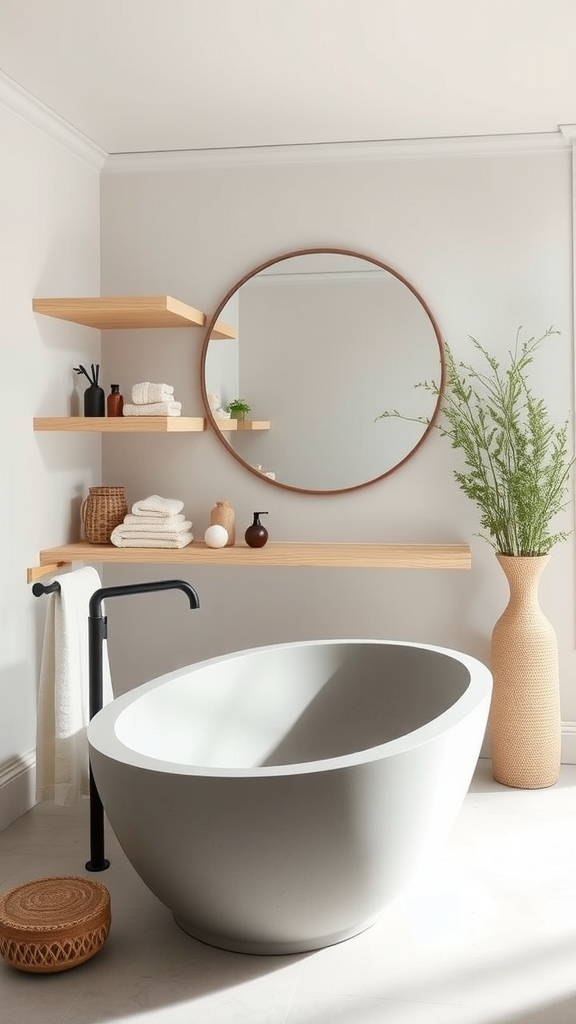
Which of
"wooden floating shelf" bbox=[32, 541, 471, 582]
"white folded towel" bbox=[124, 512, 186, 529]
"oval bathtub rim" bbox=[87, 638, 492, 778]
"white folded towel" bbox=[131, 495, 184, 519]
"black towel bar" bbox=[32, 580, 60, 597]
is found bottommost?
"oval bathtub rim" bbox=[87, 638, 492, 778]

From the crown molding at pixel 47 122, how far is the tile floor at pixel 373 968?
2.42m

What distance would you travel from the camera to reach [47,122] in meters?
3.51

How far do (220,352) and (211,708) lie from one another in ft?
5.03

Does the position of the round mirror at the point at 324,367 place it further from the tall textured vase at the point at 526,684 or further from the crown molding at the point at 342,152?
the tall textured vase at the point at 526,684

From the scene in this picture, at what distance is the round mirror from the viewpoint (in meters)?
3.88

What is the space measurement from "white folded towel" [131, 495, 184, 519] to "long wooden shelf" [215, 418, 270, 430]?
0.37 m

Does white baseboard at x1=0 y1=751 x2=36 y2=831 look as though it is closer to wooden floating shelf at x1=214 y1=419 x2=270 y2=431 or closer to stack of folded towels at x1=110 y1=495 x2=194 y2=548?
stack of folded towels at x1=110 y1=495 x2=194 y2=548

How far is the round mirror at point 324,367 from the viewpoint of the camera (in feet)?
12.7

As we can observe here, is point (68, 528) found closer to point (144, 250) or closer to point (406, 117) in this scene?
point (144, 250)

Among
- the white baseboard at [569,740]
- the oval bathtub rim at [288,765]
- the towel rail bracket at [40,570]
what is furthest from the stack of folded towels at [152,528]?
the white baseboard at [569,740]

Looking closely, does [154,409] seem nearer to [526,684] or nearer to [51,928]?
[526,684]

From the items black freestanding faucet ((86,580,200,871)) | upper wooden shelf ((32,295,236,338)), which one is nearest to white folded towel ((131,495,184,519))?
upper wooden shelf ((32,295,236,338))

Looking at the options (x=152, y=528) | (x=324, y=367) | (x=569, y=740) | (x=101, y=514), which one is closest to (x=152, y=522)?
(x=152, y=528)

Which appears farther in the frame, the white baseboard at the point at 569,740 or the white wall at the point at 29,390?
the white baseboard at the point at 569,740
